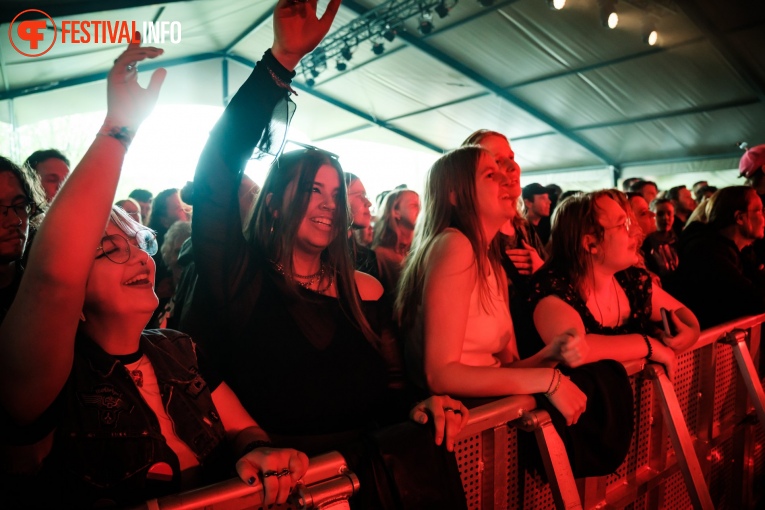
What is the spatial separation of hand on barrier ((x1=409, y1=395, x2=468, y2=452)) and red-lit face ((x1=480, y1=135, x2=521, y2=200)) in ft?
2.98

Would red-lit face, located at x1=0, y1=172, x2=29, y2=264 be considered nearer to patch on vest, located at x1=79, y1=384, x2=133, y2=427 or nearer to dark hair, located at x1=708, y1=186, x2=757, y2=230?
patch on vest, located at x1=79, y1=384, x2=133, y2=427

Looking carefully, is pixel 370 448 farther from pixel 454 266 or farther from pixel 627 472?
pixel 627 472

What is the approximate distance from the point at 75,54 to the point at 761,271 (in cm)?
796

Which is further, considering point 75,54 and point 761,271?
point 75,54

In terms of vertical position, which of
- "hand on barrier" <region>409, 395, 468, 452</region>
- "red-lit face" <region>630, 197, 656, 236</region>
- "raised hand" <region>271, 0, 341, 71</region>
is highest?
"raised hand" <region>271, 0, 341, 71</region>

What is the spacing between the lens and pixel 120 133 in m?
0.89

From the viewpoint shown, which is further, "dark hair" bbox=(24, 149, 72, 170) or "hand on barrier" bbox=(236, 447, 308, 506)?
"dark hair" bbox=(24, 149, 72, 170)

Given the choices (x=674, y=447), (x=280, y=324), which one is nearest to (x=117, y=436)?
(x=280, y=324)

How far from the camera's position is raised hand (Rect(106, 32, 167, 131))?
90 centimetres

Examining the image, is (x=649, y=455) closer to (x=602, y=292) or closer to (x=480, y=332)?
(x=602, y=292)

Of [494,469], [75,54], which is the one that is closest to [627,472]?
[494,469]

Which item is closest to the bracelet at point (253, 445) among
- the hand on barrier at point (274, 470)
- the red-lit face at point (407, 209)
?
the hand on barrier at point (274, 470)

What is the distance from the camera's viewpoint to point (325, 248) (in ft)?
5.72

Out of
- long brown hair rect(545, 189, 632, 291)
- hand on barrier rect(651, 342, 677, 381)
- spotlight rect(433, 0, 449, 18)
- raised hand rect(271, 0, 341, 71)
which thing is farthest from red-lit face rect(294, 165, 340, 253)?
spotlight rect(433, 0, 449, 18)
